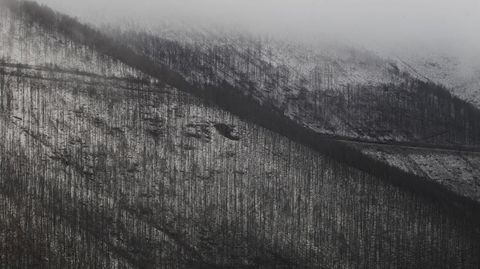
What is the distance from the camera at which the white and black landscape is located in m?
65.7

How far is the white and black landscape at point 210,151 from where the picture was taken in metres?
65.7

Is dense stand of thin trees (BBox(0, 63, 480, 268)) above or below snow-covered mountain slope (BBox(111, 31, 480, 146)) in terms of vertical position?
below

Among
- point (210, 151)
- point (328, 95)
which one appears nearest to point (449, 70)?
point (328, 95)

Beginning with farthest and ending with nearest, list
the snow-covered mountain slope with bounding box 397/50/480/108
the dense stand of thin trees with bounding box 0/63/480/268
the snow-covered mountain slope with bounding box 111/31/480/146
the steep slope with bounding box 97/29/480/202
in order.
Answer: the snow-covered mountain slope with bounding box 397/50/480/108
the snow-covered mountain slope with bounding box 111/31/480/146
the steep slope with bounding box 97/29/480/202
the dense stand of thin trees with bounding box 0/63/480/268

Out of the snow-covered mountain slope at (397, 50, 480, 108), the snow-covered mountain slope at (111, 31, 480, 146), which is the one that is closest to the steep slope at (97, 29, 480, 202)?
the snow-covered mountain slope at (111, 31, 480, 146)

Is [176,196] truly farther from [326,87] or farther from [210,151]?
[326,87]

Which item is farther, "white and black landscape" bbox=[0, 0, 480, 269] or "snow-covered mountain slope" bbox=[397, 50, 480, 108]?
"snow-covered mountain slope" bbox=[397, 50, 480, 108]

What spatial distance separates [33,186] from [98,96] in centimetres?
1699

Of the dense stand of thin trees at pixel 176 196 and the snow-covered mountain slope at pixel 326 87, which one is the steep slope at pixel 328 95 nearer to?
the snow-covered mountain slope at pixel 326 87

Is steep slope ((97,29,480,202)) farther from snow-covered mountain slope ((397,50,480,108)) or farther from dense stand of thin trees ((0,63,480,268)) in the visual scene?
dense stand of thin trees ((0,63,480,268))

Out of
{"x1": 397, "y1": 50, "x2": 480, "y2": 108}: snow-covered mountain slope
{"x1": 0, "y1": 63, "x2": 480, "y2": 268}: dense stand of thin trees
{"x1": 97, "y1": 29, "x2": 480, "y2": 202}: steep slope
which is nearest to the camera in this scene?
{"x1": 0, "y1": 63, "x2": 480, "y2": 268}: dense stand of thin trees

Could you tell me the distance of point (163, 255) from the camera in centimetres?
6512

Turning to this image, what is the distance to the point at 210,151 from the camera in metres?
77.6

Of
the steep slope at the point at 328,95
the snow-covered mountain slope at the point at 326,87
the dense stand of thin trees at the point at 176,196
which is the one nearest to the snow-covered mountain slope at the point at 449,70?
the snow-covered mountain slope at the point at 326,87
